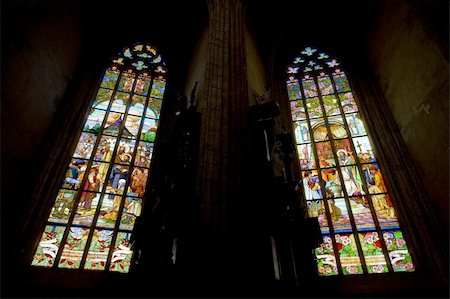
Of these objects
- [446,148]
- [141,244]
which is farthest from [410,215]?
[141,244]

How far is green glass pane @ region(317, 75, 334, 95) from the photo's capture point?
959 cm

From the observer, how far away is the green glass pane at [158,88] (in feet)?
31.0

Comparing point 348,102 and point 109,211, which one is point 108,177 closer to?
point 109,211

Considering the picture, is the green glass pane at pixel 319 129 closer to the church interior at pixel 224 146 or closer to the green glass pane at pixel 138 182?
the church interior at pixel 224 146

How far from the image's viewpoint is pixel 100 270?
230 inches

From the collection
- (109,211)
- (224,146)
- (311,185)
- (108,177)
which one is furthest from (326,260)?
(108,177)

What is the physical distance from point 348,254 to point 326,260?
42 centimetres

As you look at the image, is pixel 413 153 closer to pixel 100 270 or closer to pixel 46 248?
pixel 100 270

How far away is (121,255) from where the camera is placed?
6.14 meters

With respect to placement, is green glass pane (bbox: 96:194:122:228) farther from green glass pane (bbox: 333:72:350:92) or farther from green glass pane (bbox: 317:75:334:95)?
green glass pane (bbox: 333:72:350:92)

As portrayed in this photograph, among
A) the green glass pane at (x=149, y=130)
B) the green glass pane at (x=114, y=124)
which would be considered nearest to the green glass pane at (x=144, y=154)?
the green glass pane at (x=149, y=130)

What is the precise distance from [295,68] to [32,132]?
7.24 metres

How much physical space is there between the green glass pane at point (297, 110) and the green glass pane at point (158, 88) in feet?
11.6

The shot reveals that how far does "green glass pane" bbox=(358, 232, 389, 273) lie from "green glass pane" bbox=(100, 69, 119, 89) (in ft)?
23.2
